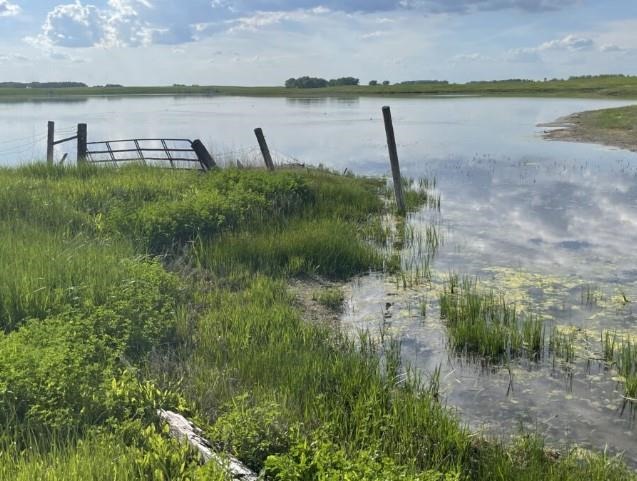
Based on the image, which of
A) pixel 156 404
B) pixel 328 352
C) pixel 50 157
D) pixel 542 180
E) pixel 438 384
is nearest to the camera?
pixel 156 404

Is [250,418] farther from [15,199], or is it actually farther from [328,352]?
[15,199]

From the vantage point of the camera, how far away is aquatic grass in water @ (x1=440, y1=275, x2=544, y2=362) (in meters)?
7.64

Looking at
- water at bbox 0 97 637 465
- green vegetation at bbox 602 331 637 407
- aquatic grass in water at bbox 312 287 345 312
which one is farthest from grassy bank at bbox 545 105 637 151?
aquatic grass in water at bbox 312 287 345 312

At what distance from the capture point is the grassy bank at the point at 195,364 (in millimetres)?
4559

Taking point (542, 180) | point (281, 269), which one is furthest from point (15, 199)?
point (542, 180)

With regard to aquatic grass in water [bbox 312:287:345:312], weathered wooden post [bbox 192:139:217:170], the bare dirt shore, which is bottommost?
aquatic grass in water [bbox 312:287:345:312]

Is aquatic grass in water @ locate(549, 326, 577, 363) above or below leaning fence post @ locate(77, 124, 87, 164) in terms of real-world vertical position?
below

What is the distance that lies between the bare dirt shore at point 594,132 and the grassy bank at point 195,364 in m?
23.4

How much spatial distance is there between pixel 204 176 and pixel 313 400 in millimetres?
9728

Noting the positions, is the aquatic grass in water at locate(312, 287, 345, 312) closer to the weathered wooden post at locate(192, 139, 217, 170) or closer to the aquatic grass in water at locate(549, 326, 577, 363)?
the aquatic grass in water at locate(549, 326, 577, 363)

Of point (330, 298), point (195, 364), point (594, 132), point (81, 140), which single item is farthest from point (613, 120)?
point (195, 364)

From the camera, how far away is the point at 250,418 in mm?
4961

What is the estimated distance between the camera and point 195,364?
6.50m

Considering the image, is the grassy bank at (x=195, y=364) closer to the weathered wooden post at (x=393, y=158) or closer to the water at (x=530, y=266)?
the water at (x=530, y=266)
